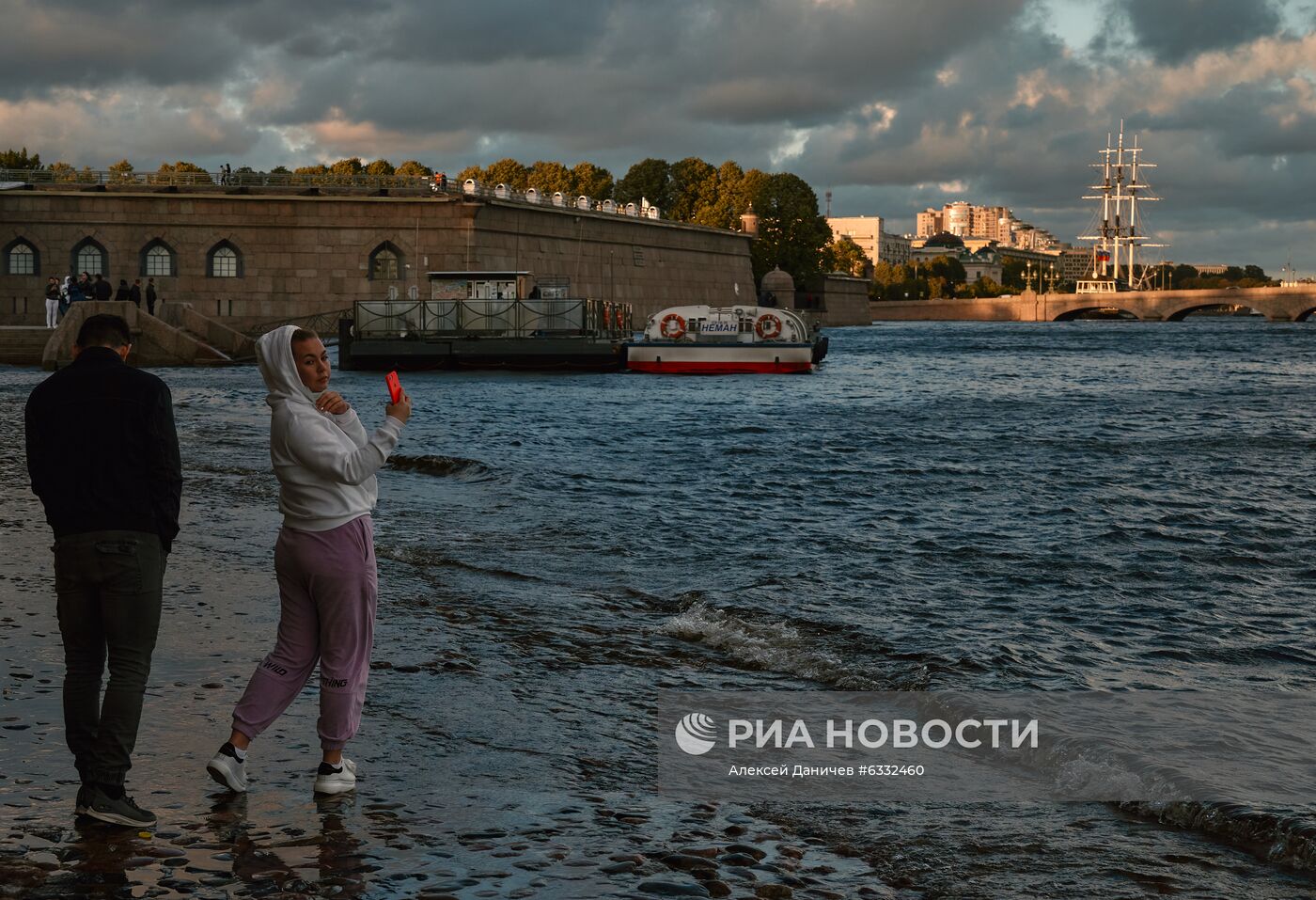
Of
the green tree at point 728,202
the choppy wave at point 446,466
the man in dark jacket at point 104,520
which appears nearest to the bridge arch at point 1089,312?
the green tree at point 728,202

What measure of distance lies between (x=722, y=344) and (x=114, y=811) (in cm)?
4510

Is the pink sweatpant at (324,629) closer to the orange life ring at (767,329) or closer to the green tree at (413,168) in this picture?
the orange life ring at (767,329)

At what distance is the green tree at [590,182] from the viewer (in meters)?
120

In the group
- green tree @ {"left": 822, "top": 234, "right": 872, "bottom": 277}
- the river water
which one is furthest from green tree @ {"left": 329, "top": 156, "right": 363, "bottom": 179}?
the river water

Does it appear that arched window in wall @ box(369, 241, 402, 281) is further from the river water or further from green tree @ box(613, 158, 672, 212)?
green tree @ box(613, 158, 672, 212)

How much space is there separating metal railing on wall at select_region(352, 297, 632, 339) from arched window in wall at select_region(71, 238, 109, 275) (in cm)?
1834

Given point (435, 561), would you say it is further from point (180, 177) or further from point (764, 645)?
point (180, 177)

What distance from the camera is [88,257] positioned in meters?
59.7

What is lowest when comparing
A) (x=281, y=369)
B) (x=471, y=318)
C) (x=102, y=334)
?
(x=281, y=369)

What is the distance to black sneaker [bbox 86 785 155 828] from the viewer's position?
4.80m

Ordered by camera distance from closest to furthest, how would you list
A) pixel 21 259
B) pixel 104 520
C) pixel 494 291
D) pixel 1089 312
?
pixel 104 520, pixel 494 291, pixel 21 259, pixel 1089 312

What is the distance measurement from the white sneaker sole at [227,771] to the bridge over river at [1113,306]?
466ft

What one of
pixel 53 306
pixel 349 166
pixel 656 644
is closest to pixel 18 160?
pixel 349 166

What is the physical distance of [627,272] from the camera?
258 feet
